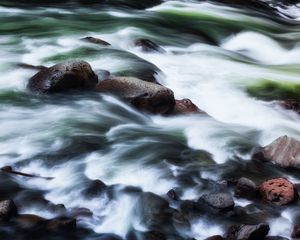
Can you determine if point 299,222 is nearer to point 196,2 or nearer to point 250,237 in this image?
point 250,237

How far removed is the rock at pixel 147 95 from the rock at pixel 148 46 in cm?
305

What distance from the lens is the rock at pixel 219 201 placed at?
5516 millimetres

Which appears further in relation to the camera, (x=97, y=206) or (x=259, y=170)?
(x=259, y=170)

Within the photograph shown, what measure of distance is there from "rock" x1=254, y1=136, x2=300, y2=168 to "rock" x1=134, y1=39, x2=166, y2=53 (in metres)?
4.91

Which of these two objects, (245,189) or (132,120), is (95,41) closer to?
(132,120)

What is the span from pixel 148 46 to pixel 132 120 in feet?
12.8

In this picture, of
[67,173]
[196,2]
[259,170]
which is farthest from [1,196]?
[196,2]

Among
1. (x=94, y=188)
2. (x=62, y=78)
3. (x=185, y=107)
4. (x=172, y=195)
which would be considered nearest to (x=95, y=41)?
(x=62, y=78)

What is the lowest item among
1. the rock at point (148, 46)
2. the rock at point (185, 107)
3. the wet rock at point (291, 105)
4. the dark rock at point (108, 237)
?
the rock at point (148, 46)

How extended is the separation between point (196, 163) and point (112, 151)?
95cm

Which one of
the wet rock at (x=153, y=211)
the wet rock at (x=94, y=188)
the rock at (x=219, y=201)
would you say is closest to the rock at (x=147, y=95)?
the wet rock at (x=94, y=188)

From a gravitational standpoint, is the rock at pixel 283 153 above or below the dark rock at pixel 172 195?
above

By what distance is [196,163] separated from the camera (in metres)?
6.58

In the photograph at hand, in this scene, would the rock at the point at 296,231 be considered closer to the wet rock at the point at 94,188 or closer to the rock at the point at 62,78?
the wet rock at the point at 94,188
